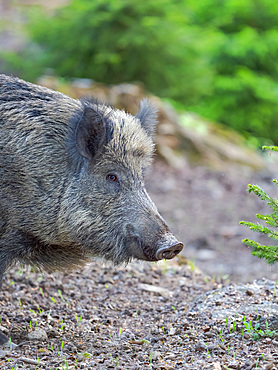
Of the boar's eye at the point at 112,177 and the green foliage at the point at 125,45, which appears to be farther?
the green foliage at the point at 125,45

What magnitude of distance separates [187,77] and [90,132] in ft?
33.9

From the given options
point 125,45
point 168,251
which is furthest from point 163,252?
point 125,45

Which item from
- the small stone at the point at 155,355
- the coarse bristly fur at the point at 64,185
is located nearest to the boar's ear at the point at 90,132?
the coarse bristly fur at the point at 64,185

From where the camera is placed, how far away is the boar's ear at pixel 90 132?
4715 millimetres

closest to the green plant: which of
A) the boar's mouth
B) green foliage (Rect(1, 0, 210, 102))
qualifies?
the boar's mouth

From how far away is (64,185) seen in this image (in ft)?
15.5

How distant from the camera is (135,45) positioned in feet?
45.8

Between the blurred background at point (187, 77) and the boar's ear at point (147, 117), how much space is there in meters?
4.58

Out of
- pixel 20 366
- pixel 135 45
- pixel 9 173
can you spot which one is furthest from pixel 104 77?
pixel 20 366

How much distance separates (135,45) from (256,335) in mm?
10719

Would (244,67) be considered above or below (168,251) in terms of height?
below

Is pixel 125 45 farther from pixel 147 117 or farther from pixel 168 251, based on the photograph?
pixel 168 251

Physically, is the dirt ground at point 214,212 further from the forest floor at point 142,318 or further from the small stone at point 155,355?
the small stone at point 155,355

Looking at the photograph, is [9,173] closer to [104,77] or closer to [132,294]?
[132,294]
